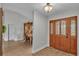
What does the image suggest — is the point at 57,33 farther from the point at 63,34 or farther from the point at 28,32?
the point at 28,32

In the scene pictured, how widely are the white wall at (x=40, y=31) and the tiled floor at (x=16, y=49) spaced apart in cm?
10

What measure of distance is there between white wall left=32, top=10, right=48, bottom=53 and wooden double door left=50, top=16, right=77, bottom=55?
0.09 meters

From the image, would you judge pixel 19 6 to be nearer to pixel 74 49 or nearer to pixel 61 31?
pixel 61 31

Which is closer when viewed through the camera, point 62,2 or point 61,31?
point 62,2

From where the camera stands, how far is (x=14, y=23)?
5.55 ft

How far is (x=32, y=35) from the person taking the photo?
1719 millimetres

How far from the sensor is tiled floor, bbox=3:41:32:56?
1661mm

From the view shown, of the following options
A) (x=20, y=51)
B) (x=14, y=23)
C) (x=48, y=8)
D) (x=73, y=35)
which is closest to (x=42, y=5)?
(x=48, y=8)

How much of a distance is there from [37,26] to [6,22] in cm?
43

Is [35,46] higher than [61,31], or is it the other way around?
[61,31]

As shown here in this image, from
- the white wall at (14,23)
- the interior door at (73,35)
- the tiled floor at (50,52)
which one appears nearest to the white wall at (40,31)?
the tiled floor at (50,52)

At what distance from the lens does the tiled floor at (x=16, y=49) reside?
5.45 ft

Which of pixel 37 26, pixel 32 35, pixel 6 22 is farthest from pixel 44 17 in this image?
pixel 6 22

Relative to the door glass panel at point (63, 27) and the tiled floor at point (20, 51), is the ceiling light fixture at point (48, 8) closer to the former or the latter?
the door glass panel at point (63, 27)
